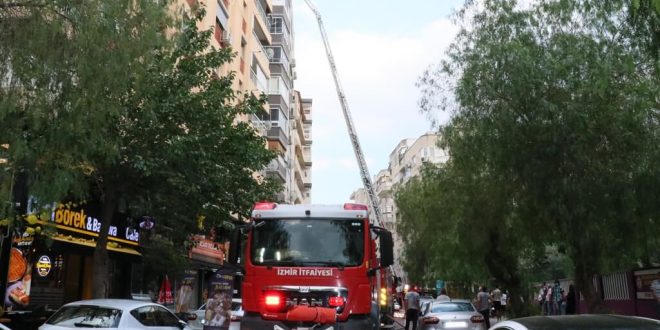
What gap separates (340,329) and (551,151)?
21.1ft

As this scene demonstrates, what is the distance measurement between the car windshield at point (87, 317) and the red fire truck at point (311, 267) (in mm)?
2213

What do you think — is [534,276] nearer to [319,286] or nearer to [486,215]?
[486,215]

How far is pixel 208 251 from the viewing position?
103 feet

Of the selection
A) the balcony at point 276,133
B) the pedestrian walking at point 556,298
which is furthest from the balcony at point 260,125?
the pedestrian walking at point 556,298

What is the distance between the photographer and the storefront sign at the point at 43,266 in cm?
1747

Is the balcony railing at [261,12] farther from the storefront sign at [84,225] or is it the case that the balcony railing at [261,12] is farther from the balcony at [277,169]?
the storefront sign at [84,225]

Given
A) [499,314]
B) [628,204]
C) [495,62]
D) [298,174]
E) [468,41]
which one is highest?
[298,174]

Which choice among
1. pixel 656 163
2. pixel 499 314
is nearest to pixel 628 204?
pixel 656 163

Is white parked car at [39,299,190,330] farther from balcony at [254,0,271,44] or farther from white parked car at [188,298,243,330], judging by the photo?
balcony at [254,0,271,44]

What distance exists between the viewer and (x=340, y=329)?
998 centimetres

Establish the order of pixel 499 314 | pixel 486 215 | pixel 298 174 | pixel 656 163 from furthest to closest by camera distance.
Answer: pixel 298 174, pixel 499 314, pixel 486 215, pixel 656 163

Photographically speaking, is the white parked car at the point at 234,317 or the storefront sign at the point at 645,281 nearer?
the white parked car at the point at 234,317

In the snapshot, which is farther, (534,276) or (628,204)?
(534,276)

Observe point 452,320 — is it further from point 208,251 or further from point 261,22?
point 261,22
